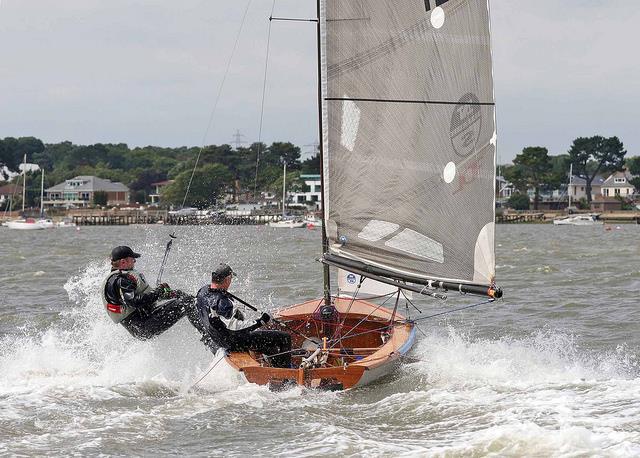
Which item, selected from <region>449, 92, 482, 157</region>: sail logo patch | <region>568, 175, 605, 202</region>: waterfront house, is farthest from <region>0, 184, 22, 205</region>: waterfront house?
<region>449, 92, 482, 157</region>: sail logo patch

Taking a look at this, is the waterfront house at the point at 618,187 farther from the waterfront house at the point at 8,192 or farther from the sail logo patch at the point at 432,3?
the sail logo patch at the point at 432,3

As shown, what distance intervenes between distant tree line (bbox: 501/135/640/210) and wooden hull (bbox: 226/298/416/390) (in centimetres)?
9545

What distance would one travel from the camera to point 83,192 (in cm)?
11925

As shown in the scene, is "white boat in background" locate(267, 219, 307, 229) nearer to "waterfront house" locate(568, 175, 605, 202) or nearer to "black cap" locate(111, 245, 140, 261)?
"waterfront house" locate(568, 175, 605, 202)

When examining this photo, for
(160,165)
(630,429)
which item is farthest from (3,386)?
(160,165)

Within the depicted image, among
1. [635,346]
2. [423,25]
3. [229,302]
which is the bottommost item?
[635,346]

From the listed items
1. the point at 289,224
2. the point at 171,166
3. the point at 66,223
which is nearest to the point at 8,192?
the point at 171,166

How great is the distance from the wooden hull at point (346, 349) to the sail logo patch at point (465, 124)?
205 cm

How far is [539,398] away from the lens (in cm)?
893

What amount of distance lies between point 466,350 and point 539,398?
2.24 metres

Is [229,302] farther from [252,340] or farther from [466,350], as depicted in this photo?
[466,350]

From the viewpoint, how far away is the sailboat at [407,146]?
10.1m

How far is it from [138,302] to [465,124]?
3775 millimetres

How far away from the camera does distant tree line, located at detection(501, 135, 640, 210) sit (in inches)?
4178
